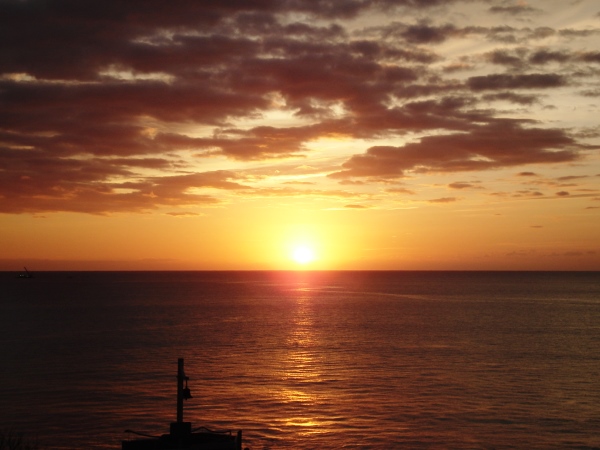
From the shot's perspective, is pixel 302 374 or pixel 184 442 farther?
pixel 302 374

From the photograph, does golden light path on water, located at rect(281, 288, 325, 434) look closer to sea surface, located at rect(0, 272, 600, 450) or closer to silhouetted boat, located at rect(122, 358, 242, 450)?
sea surface, located at rect(0, 272, 600, 450)

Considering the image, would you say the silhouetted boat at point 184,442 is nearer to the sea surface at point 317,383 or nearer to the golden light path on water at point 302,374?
the sea surface at point 317,383

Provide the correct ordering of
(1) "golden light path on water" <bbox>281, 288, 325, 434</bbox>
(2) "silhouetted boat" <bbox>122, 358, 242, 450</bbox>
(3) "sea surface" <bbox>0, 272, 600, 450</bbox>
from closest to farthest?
(2) "silhouetted boat" <bbox>122, 358, 242, 450</bbox> < (3) "sea surface" <bbox>0, 272, 600, 450</bbox> < (1) "golden light path on water" <bbox>281, 288, 325, 434</bbox>

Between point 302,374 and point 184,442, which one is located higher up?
point 184,442

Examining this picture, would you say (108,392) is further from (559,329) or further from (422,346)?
(559,329)

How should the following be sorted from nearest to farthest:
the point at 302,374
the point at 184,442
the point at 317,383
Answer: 1. the point at 184,442
2. the point at 317,383
3. the point at 302,374

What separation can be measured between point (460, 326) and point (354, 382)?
5426 cm

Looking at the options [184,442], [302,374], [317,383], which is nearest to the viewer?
[184,442]

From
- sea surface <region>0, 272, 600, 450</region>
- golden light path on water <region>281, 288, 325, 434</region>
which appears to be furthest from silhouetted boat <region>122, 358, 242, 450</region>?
golden light path on water <region>281, 288, 325, 434</region>

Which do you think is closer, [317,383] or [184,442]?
[184,442]

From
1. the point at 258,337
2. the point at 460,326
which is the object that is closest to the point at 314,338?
the point at 258,337

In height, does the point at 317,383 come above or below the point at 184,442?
below

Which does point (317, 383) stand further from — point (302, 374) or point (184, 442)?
point (184, 442)

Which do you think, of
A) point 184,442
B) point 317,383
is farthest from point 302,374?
point 184,442
